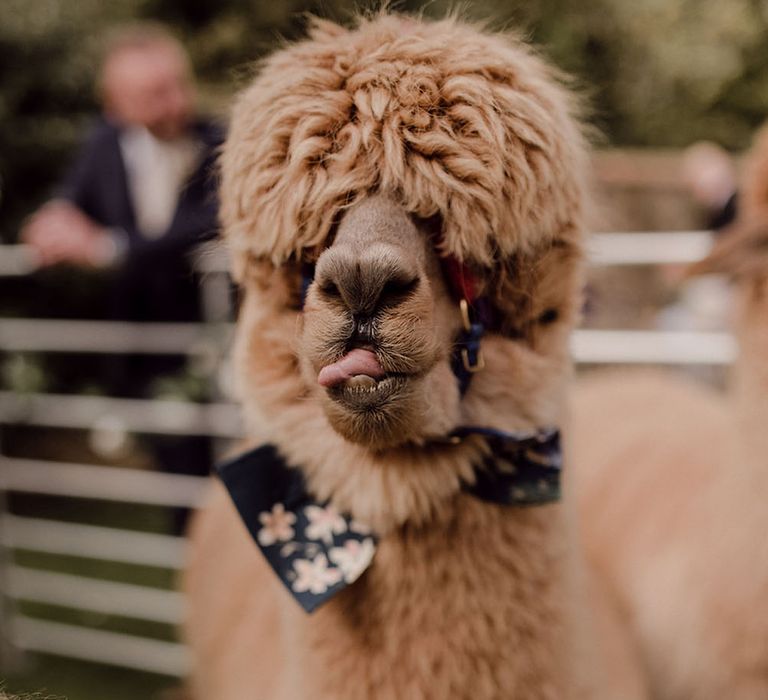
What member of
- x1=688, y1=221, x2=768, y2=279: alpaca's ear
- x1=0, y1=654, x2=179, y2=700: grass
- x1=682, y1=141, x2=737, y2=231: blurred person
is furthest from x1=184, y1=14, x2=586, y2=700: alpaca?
x1=682, y1=141, x2=737, y2=231: blurred person

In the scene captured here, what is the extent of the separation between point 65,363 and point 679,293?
187 inches

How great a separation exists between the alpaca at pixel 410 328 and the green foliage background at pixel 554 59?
176 inches

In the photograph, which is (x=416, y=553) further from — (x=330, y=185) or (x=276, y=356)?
(x=330, y=185)

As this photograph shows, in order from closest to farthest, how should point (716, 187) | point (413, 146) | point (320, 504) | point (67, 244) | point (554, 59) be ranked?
point (413, 146) → point (320, 504) → point (67, 244) → point (716, 187) → point (554, 59)

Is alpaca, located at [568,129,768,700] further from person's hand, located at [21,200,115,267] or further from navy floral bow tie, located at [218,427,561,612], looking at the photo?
person's hand, located at [21,200,115,267]

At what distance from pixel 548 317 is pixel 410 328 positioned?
368 mm

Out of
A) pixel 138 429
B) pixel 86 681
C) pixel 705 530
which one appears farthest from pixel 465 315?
pixel 86 681

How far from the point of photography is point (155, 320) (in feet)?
11.8

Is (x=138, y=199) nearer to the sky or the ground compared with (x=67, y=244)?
nearer to the sky

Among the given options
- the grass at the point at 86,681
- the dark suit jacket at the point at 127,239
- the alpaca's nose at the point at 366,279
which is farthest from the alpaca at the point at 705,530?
the grass at the point at 86,681

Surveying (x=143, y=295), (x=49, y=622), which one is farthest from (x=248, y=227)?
(x=49, y=622)

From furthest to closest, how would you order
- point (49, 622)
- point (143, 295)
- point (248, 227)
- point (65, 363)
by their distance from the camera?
1. point (65, 363)
2. point (49, 622)
3. point (143, 295)
4. point (248, 227)

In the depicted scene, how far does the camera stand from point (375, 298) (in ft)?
3.90

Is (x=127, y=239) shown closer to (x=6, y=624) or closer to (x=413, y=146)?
(x=6, y=624)
